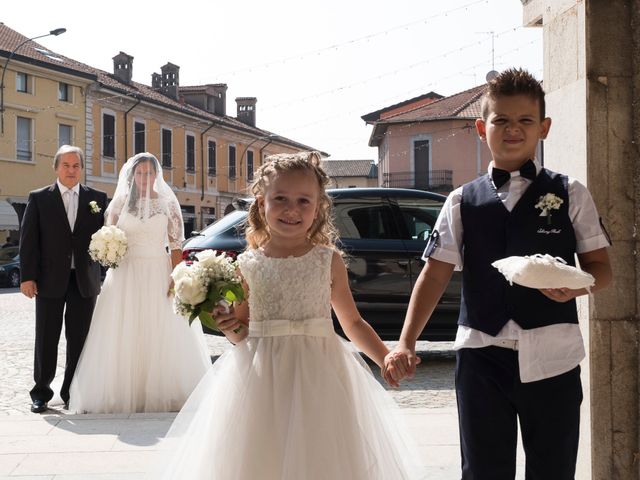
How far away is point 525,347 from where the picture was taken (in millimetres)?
2854

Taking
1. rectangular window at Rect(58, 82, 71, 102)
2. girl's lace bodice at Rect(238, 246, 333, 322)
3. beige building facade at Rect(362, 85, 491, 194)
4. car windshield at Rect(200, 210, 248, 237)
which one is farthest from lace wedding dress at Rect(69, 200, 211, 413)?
beige building facade at Rect(362, 85, 491, 194)

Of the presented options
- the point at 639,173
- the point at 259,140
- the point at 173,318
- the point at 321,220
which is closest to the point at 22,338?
the point at 173,318

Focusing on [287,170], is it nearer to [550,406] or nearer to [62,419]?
[550,406]

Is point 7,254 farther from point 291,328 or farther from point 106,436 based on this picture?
point 291,328

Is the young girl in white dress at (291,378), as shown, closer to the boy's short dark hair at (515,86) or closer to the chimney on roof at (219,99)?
the boy's short dark hair at (515,86)

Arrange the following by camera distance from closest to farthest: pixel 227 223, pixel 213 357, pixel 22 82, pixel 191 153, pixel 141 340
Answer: pixel 141 340, pixel 227 223, pixel 213 357, pixel 22 82, pixel 191 153

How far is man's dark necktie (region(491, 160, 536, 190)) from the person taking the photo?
3004mm

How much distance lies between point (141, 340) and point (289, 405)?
4.04 meters

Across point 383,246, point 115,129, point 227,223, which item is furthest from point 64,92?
point 383,246

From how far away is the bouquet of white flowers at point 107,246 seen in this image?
22.4ft

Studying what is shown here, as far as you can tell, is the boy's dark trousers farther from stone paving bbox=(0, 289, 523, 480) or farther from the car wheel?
the car wheel

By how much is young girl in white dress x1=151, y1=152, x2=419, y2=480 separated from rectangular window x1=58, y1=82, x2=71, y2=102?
35722 millimetres

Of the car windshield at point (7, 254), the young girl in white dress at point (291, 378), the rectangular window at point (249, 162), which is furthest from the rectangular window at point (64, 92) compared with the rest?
the young girl in white dress at point (291, 378)

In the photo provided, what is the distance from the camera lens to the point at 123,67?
45062 millimetres
